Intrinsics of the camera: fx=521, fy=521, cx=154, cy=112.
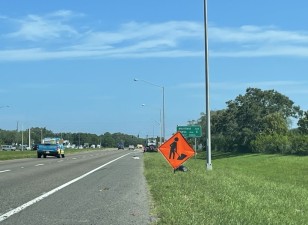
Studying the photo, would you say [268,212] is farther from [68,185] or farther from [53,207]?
→ [68,185]

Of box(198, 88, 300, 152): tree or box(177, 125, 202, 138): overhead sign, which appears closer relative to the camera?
box(177, 125, 202, 138): overhead sign

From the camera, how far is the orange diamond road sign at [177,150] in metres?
21.8

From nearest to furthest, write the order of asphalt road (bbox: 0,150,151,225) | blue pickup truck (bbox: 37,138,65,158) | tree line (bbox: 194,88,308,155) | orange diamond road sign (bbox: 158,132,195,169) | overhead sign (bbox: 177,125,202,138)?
asphalt road (bbox: 0,150,151,225), orange diamond road sign (bbox: 158,132,195,169), overhead sign (bbox: 177,125,202,138), blue pickup truck (bbox: 37,138,65,158), tree line (bbox: 194,88,308,155)

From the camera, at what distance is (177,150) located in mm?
21812

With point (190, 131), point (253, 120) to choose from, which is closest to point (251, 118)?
point (253, 120)

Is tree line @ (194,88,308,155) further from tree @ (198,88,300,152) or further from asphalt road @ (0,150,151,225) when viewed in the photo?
asphalt road @ (0,150,151,225)

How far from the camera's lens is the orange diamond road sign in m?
21.8

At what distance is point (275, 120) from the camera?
90875 mm

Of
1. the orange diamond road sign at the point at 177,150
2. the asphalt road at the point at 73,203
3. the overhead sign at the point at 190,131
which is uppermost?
the overhead sign at the point at 190,131

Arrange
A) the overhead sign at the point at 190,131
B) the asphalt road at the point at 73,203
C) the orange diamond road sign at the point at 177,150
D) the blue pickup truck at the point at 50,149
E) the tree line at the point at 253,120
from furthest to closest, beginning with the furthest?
the tree line at the point at 253,120 → the blue pickup truck at the point at 50,149 → the overhead sign at the point at 190,131 → the orange diamond road sign at the point at 177,150 → the asphalt road at the point at 73,203

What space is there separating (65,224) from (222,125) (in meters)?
95.1

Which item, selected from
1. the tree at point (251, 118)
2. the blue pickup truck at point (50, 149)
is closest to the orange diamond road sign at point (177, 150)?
the blue pickup truck at point (50, 149)

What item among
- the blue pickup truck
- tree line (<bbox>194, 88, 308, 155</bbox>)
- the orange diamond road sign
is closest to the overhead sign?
the blue pickup truck

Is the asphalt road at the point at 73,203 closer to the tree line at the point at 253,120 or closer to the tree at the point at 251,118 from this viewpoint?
the tree line at the point at 253,120
